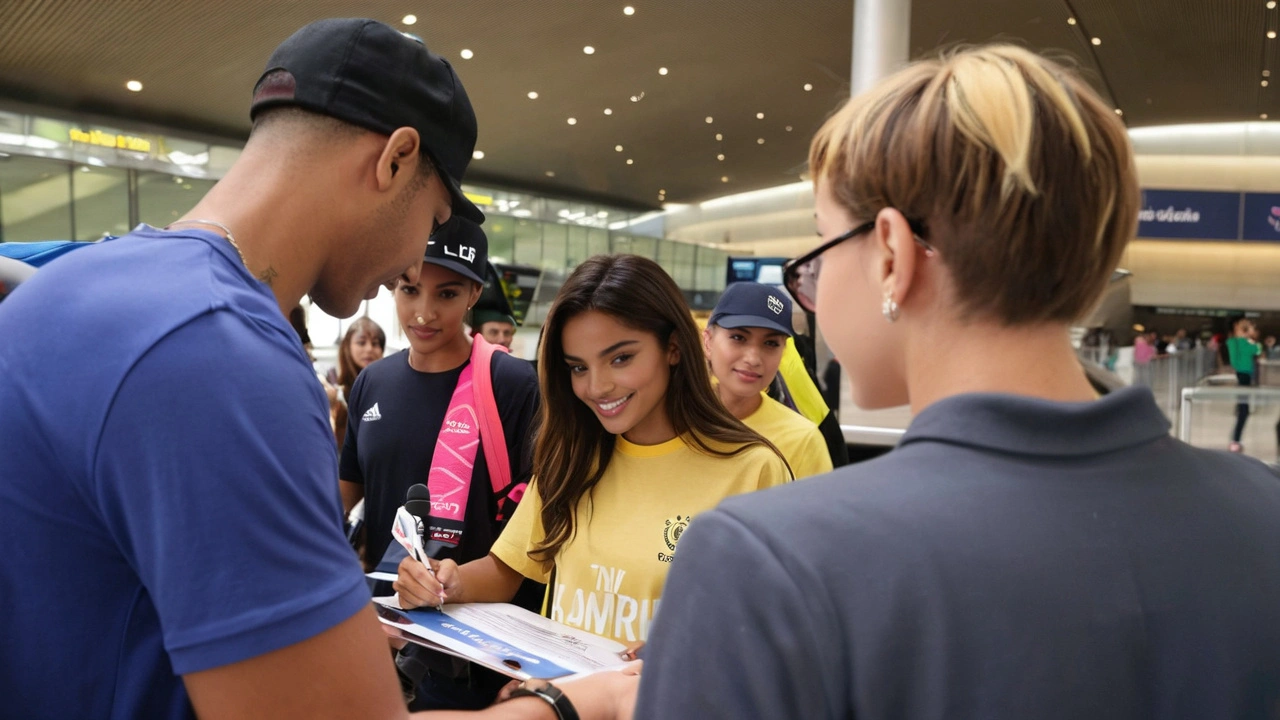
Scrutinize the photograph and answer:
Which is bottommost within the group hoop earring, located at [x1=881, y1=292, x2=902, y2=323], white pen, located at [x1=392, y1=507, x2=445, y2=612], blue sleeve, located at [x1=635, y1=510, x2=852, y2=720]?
white pen, located at [x1=392, y1=507, x2=445, y2=612]

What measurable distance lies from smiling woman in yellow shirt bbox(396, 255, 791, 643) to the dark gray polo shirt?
1.29m

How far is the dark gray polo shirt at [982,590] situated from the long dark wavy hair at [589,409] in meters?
1.45

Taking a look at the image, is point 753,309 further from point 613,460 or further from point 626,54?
point 626,54

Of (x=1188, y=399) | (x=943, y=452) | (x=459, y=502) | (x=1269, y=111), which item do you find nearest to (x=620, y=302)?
(x=459, y=502)

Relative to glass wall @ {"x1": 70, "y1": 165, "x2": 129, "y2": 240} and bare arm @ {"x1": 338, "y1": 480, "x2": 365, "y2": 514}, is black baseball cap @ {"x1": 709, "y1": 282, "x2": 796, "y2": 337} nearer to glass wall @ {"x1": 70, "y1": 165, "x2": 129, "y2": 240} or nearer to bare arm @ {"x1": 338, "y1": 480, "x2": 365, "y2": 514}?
bare arm @ {"x1": 338, "y1": 480, "x2": 365, "y2": 514}

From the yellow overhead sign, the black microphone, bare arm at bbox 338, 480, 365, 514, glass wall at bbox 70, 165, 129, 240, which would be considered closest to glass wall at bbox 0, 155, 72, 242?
glass wall at bbox 70, 165, 129, 240

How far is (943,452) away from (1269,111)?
72.9 feet

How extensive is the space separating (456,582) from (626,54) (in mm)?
12826

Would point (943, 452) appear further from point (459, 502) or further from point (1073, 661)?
point (459, 502)

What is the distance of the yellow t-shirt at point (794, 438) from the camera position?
110 inches

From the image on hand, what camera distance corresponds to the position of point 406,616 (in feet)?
6.16

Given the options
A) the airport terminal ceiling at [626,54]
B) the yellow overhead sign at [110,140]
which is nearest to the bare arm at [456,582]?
the airport terminal ceiling at [626,54]

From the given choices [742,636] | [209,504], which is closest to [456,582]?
[209,504]

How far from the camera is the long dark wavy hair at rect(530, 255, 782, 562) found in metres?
2.16
